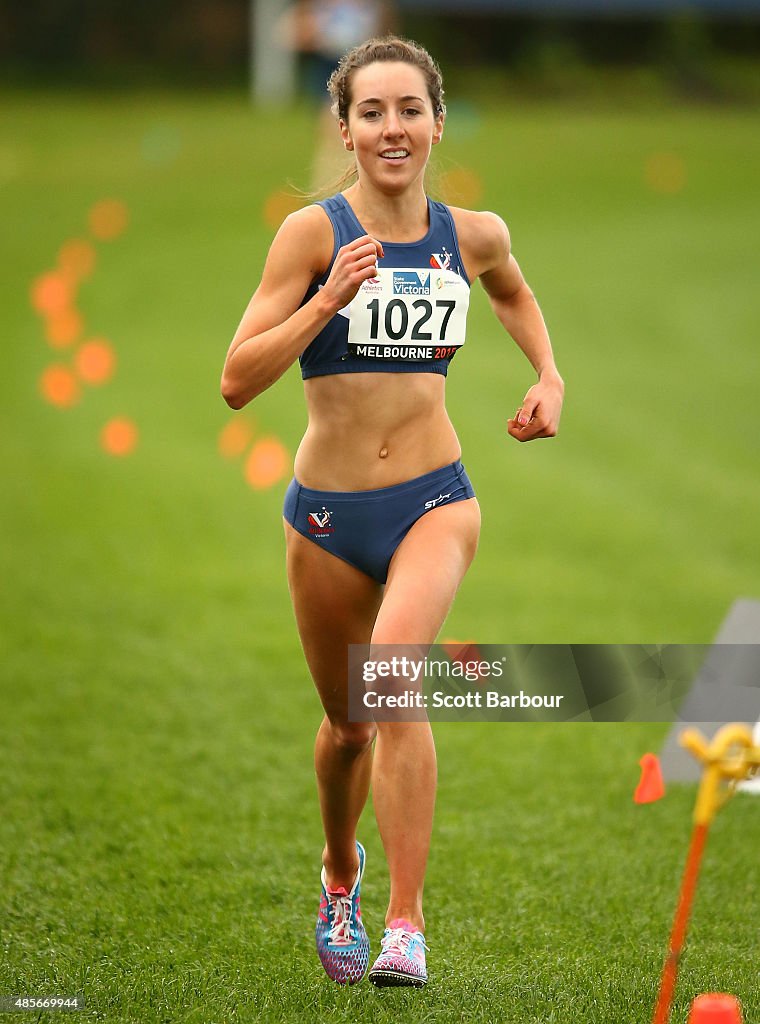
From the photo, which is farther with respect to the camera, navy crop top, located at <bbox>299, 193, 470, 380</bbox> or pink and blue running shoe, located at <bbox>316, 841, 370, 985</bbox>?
pink and blue running shoe, located at <bbox>316, 841, 370, 985</bbox>

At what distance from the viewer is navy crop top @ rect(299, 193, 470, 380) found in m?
3.76

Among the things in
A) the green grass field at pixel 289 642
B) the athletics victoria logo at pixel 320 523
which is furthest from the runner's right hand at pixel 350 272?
the green grass field at pixel 289 642

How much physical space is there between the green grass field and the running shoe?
1.09 ft

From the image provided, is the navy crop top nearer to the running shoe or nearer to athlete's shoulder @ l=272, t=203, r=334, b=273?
athlete's shoulder @ l=272, t=203, r=334, b=273

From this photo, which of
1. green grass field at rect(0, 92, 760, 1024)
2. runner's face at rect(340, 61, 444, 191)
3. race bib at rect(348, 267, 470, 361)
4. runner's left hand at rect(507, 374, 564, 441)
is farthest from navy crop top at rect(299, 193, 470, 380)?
green grass field at rect(0, 92, 760, 1024)

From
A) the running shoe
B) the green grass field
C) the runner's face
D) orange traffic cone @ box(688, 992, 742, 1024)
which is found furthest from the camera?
the green grass field

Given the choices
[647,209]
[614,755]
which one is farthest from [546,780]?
[647,209]

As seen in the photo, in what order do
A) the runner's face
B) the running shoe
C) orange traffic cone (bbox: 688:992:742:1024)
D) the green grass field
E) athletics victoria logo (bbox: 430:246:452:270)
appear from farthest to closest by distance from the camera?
the green grass field → athletics victoria logo (bbox: 430:246:452:270) → the runner's face → the running shoe → orange traffic cone (bbox: 688:992:742:1024)

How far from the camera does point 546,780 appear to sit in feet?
19.2

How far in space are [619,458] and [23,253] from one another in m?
9.77

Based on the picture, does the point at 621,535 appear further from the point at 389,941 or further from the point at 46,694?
the point at 389,941

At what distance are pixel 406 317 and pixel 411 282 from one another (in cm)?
9

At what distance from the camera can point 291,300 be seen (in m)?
3.69

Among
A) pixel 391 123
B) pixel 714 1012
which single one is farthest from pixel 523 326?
pixel 714 1012
